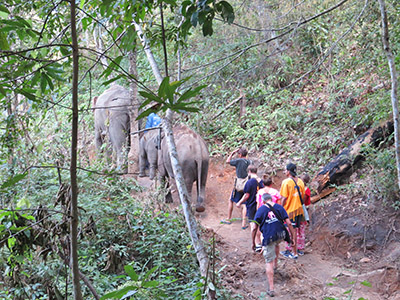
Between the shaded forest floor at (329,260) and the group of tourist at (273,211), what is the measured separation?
0.28 metres

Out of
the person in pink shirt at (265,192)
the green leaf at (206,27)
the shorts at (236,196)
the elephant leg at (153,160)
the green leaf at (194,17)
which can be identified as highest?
the green leaf at (194,17)

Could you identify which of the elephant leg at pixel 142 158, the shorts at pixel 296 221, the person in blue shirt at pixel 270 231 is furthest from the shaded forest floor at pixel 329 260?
the elephant leg at pixel 142 158

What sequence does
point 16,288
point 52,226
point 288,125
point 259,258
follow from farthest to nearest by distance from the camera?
point 288,125, point 259,258, point 16,288, point 52,226

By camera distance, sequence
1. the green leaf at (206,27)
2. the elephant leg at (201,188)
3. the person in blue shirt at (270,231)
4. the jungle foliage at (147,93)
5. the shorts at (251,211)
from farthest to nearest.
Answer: the elephant leg at (201,188) → the shorts at (251,211) → the person in blue shirt at (270,231) → the green leaf at (206,27) → the jungle foliage at (147,93)

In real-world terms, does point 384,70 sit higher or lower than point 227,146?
higher

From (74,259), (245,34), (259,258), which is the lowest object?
(259,258)

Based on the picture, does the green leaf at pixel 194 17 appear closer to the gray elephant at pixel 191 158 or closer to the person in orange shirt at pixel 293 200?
the person in orange shirt at pixel 293 200

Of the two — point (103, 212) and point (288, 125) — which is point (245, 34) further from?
point (103, 212)

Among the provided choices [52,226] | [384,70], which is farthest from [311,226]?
[52,226]

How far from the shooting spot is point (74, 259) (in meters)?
1.66

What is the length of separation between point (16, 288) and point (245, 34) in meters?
10.5

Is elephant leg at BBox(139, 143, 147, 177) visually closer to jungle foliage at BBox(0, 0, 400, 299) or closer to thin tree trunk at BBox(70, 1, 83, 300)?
jungle foliage at BBox(0, 0, 400, 299)

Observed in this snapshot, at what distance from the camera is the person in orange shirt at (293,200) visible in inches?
277

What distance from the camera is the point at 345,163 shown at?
28.2 feet
